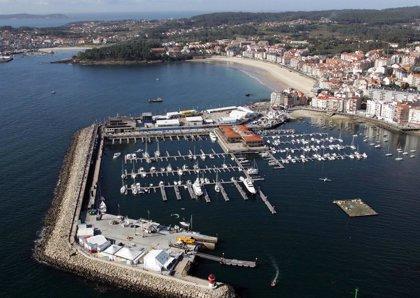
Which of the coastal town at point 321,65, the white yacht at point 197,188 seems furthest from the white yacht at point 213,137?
the coastal town at point 321,65

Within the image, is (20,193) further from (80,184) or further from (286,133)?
(286,133)

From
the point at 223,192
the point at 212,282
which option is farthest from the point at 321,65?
the point at 212,282

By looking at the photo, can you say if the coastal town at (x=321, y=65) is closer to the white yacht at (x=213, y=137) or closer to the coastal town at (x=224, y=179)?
the coastal town at (x=224, y=179)

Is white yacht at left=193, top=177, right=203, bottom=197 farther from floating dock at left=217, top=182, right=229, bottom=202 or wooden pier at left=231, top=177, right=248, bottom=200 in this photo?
wooden pier at left=231, top=177, right=248, bottom=200

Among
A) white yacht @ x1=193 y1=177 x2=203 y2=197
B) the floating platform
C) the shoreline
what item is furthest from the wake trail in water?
the shoreline

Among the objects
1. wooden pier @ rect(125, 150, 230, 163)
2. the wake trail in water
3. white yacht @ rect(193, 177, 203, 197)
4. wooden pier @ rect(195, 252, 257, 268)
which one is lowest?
the wake trail in water

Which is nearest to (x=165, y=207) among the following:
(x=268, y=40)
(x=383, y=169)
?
(x=383, y=169)

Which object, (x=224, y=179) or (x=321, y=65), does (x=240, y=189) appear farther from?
(x=321, y=65)
